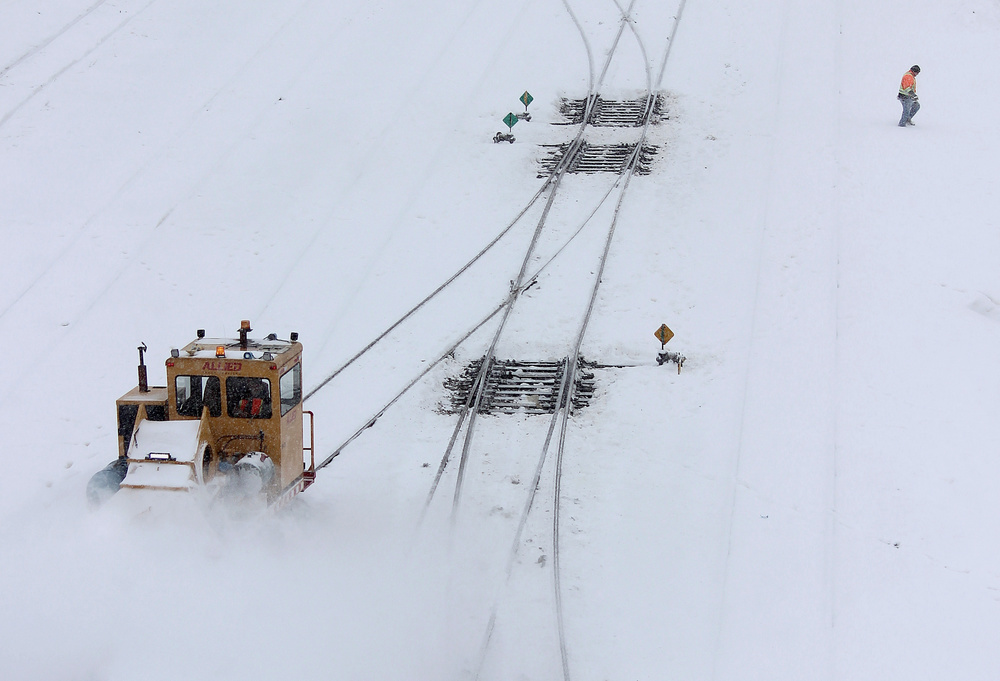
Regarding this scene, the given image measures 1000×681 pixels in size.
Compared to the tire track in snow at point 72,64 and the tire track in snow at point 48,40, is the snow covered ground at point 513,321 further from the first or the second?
the tire track in snow at point 48,40

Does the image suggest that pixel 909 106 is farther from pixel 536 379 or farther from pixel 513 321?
pixel 536 379

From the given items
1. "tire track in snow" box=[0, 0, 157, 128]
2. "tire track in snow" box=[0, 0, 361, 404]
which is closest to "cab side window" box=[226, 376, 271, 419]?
"tire track in snow" box=[0, 0, 361, 404]

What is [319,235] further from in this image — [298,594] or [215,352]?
[298,594]

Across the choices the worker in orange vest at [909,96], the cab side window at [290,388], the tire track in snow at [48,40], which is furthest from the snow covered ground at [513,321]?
the cab side window at [290,388]

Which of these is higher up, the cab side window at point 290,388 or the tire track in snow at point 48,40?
the tire track in snow at point 48,40

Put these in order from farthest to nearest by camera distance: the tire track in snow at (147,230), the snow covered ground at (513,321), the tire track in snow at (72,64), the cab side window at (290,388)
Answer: the tire track in snow at (72,64) → the tire track in snow at (147,230) → the cab side window at (290,388) → the snow covered ground at (513,321)

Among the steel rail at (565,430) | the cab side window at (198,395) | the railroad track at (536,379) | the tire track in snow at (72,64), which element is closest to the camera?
the steel rail at (565,430)

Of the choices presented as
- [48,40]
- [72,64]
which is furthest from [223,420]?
[48,40]
